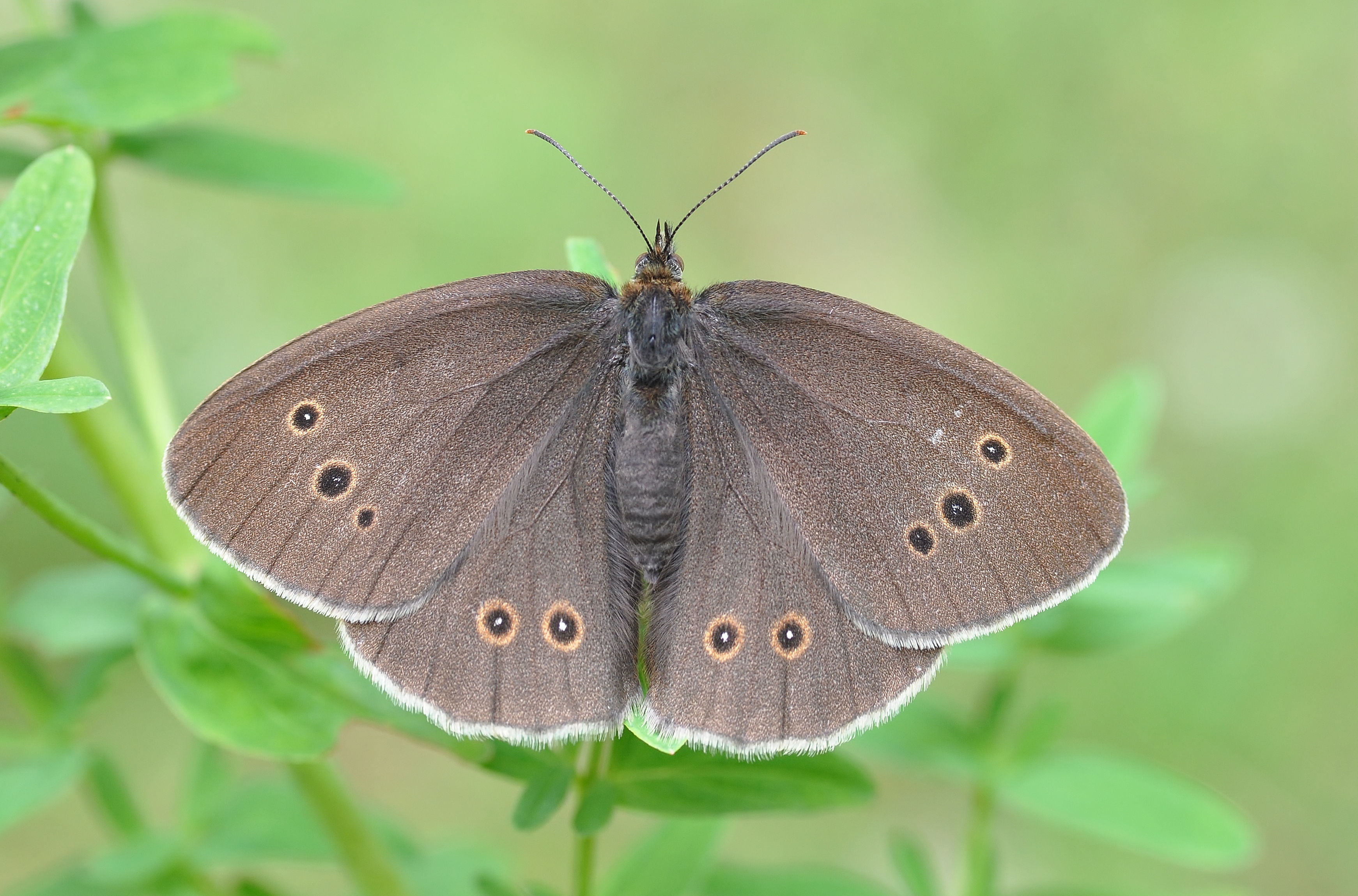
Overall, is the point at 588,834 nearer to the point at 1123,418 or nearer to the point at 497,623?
the point at 497,623

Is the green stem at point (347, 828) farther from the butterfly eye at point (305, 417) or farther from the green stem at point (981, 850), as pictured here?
the green stem at point (981, 850)

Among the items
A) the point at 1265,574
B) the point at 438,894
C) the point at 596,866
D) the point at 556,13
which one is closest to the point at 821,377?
the point at 438,894

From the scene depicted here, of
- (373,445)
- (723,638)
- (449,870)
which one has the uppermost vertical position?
(373,445)

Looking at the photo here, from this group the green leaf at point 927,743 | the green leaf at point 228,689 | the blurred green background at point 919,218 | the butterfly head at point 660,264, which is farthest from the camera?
the blurred green background at point 919,218

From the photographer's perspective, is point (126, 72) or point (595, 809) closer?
point (595, 809)

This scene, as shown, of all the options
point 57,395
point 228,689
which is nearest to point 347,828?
point 228,689

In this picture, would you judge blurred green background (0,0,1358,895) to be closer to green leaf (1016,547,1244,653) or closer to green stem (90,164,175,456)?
green leaf (1016,547,1244,653)

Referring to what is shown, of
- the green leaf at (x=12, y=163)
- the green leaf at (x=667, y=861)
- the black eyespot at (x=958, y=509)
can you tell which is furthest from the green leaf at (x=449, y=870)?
the green leaf at (x=12, y=163)

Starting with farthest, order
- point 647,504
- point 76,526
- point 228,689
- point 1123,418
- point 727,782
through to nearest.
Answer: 1. point 1123,418
2. point 647,504
3. point 228,689
4. point 727,782
5. point 76,526
